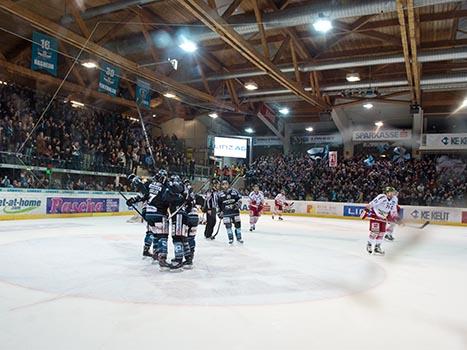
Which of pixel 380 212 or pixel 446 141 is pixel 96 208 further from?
pixel 446 141

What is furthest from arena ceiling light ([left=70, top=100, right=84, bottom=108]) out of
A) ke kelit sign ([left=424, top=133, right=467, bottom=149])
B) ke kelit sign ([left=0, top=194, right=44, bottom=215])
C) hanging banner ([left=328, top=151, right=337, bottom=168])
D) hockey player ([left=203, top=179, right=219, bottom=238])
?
ke kelit sign ([left=424, top=133, right=467, bottom=149])

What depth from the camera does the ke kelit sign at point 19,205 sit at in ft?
37.6

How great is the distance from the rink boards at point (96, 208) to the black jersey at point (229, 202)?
673cm

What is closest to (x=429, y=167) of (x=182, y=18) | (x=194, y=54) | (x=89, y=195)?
(x=194, y=54)

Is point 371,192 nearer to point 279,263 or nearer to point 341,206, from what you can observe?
point 341,206

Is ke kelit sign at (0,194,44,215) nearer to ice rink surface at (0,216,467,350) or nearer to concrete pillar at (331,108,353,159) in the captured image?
ice rink surface at (0,216,467,350)

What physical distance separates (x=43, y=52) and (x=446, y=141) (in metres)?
17.1

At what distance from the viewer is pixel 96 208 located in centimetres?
1452

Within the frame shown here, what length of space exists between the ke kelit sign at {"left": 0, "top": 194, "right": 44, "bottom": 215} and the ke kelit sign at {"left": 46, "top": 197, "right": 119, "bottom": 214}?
411 millimetres

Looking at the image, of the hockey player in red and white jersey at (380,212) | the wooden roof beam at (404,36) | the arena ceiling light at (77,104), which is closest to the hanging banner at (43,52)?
the arena ceiling light at (77,104)


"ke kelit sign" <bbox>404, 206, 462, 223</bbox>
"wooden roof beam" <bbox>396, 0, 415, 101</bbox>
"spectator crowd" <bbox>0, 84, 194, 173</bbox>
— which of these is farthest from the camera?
"ke kelit sign" <bbox>404, 206, 462, 223</bbox>

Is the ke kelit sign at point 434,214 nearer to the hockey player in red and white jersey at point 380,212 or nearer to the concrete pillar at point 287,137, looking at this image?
the concrete pillar at point 287,137

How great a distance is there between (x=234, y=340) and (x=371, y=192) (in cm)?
1723

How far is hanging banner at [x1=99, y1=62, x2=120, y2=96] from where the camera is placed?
12.1m
